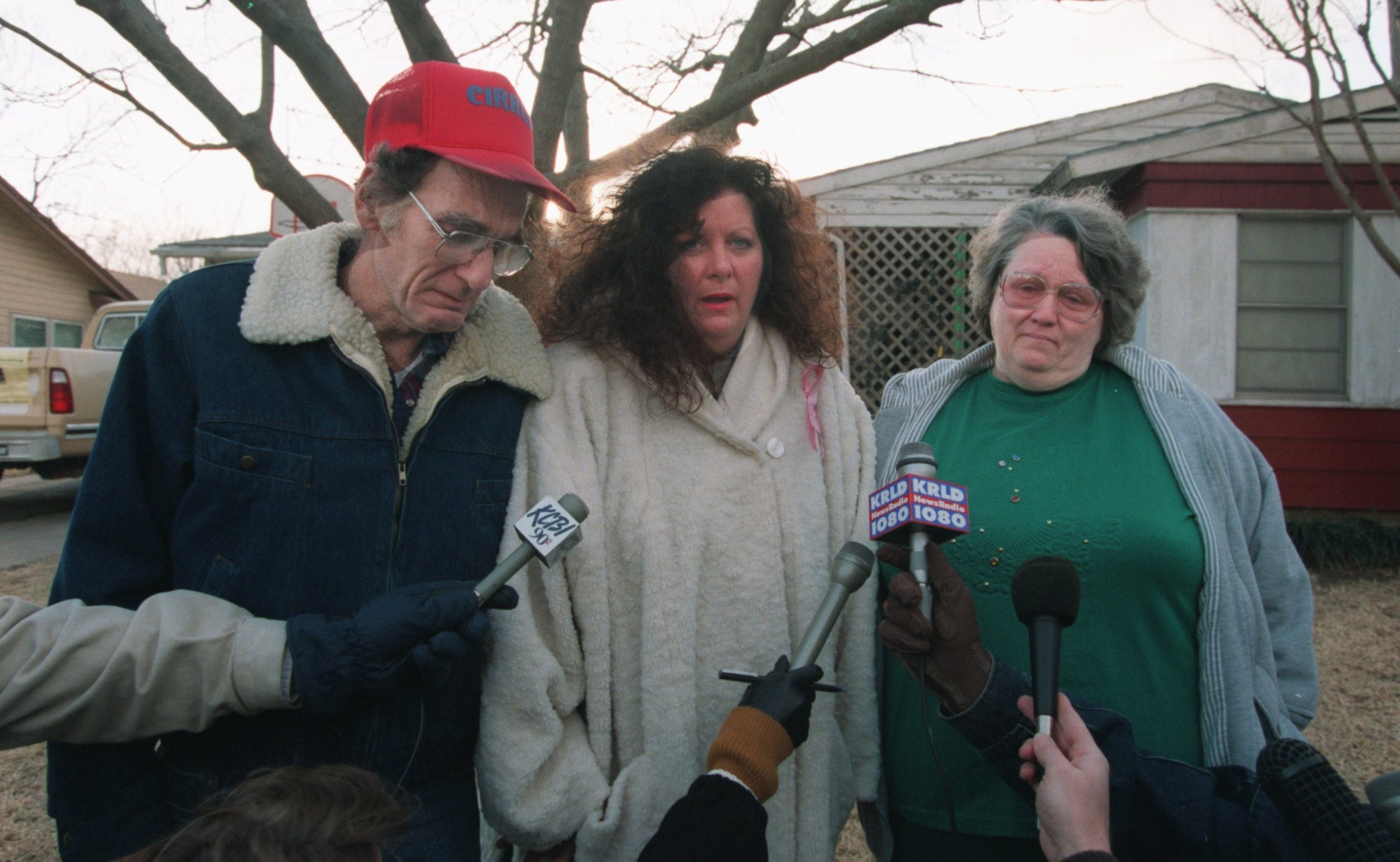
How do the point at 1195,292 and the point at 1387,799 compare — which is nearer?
Answer: the point at 1387,799

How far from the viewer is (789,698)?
1631 mm

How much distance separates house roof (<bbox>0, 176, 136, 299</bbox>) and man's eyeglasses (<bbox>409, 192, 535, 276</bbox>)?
62.9 ft

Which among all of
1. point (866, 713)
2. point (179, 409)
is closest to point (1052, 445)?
point (866, 713)

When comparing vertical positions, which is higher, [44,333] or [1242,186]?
[1242,186]

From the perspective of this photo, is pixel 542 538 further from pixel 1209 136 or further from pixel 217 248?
pixel 217 248

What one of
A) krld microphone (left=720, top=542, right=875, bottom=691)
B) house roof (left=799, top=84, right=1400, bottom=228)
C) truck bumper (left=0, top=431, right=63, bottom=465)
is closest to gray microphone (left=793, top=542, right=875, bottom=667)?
krld microphone (left=720, top=542, right=875, bottom=691)

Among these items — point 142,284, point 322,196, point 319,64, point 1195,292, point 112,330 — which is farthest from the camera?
point 142,284

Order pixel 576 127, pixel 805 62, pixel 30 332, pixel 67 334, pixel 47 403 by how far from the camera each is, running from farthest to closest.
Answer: pixel 67 334 → pixel 30 332 → pixel 47 403 → pixel 576 127 → pixel 805 62

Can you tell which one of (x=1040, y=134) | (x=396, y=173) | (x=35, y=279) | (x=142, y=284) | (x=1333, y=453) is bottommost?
(x=1333, y=453)

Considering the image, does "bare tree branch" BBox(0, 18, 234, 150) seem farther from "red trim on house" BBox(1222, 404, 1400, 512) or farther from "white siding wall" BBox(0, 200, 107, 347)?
"white siding wall" BBox(0, 200, 107, 347)

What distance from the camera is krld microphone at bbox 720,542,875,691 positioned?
1720 mm

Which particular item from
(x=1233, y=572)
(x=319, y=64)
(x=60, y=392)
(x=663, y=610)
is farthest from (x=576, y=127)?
(x=60, y=392)

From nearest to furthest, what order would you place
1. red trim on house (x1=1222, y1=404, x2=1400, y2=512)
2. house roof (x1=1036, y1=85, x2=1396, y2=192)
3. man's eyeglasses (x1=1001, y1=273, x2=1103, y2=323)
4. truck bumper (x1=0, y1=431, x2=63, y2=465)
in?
man's eyeglasses (x1=1001, y1=273, x2=1103, y2=323) → house roof (x1=1036, y1=85, x2=1396, y2=192) → red trim on house (x1=1222, y1=404, x2=1400, y2=512) → truck bumper (x1=0, y1=431, x2=63, y2=465)

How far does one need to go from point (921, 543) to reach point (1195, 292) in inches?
294
